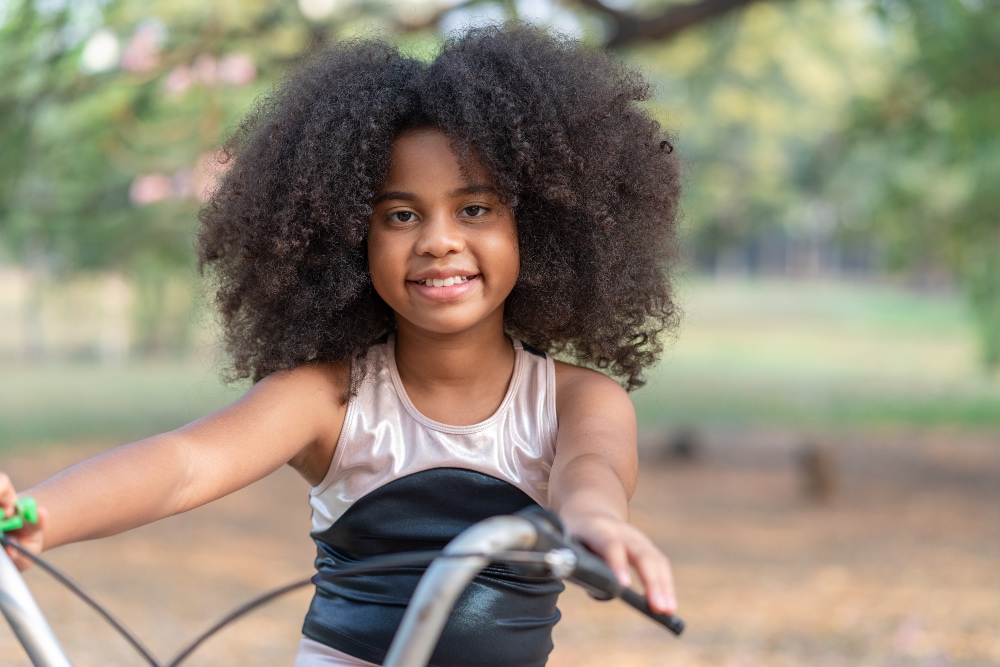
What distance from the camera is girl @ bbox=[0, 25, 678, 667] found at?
6.89ft

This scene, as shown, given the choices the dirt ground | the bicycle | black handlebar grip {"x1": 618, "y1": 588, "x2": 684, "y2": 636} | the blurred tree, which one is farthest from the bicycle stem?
the blurred tree

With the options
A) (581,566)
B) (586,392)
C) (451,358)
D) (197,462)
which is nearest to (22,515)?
(197,462)

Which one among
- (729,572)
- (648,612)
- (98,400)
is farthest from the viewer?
(98,400)

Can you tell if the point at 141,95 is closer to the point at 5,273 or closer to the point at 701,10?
the point at 701,10

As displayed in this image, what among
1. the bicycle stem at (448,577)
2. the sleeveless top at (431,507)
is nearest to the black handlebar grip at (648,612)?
the bicycle stem at (448,577)

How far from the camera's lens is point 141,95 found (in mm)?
7117

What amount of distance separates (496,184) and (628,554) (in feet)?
2.82

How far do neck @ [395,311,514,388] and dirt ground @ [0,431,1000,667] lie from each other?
355 cm

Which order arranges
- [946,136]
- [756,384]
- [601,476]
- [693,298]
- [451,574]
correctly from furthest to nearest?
[756,384]
[693,298]
[946,136]
[601,476]
[451,574]

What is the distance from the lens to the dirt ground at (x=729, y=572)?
5770mm

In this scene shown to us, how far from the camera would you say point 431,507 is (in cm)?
215

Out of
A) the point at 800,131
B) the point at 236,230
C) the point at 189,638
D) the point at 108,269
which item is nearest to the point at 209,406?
the point at 108,269

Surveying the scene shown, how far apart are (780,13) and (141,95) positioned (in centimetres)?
922

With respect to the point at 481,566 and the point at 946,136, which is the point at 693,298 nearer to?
the point at 946,136
